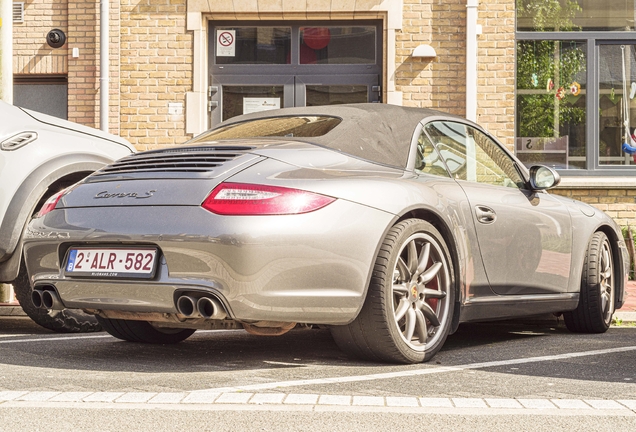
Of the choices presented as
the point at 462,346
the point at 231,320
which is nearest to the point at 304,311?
the point at 231,320

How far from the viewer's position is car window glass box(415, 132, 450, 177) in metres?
5.64

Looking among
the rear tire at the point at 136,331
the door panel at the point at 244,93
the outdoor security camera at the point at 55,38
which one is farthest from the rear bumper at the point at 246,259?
the outdoor security camera at the point at 55,38

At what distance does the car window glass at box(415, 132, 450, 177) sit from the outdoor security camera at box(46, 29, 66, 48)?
27.8 ft

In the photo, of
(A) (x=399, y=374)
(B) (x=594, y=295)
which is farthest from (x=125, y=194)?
(B) (x=594, y=295)

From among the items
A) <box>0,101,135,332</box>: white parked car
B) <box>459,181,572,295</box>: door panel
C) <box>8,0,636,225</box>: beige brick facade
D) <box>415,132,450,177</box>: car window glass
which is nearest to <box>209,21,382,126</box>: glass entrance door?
<box>8,0,636,225</box>: beige brick facade

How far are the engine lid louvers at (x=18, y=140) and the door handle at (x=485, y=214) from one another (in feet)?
9.19

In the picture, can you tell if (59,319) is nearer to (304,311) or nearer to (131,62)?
(304,311)

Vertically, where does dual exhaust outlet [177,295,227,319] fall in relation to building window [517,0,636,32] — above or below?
below

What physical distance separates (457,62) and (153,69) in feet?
12.3

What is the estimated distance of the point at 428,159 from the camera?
5730mm

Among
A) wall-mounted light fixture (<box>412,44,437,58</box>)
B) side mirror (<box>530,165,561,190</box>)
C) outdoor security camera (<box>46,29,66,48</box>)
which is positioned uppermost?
outdoor security camera (<box>46,29,66,48</box>)

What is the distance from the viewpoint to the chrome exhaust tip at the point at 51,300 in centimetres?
512

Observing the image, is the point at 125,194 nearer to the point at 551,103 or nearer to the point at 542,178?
the point at 542,178

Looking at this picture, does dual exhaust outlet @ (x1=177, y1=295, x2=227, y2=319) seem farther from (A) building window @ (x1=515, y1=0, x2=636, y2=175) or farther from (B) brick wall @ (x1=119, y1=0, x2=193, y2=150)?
(A) building window @ (x1=515, y1=0, x2=636, y2=175)
